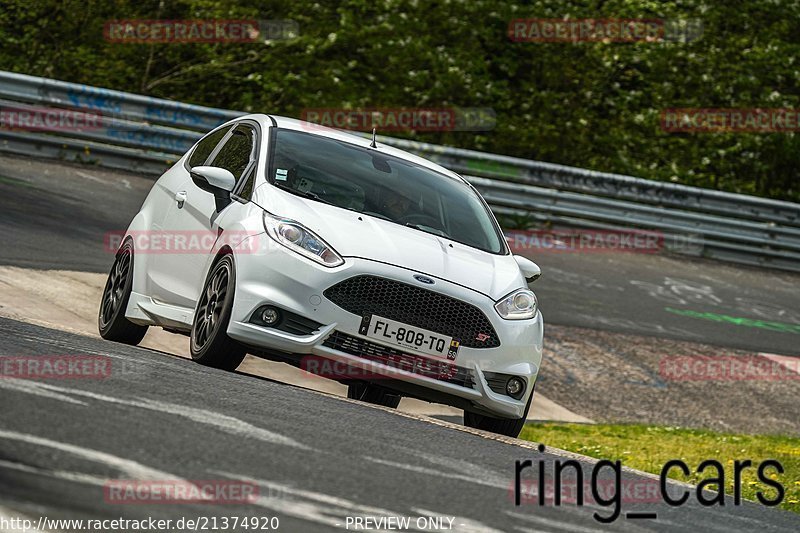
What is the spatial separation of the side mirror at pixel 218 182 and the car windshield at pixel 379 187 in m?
0.26

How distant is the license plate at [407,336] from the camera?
7.84 meters

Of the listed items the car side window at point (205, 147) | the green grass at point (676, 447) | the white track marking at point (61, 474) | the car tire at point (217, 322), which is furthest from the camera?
the car side window at point (205, 147)

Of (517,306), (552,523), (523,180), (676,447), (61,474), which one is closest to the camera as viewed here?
(61,474)

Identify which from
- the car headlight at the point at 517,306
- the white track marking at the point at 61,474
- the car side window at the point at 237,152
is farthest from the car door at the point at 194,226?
the white track marking at the point at 61,474

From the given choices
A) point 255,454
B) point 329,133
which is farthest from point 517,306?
point 255,454

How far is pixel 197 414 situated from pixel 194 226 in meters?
2.86

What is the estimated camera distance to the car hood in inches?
314

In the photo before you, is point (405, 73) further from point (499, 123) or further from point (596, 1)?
point (596, 1)

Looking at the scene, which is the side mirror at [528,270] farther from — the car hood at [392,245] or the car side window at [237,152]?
the car side window at [237,152]

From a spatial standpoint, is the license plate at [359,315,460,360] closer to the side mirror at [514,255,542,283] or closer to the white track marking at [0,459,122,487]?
Answer: the side mirror at [514,255,542,283]

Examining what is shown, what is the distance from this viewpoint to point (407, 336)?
311 inches

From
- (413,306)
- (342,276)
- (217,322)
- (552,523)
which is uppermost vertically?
(552,523)

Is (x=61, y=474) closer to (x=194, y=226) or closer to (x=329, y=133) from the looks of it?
(x=194, y=226)

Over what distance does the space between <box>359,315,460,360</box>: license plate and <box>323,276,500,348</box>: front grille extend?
0.09 feet
